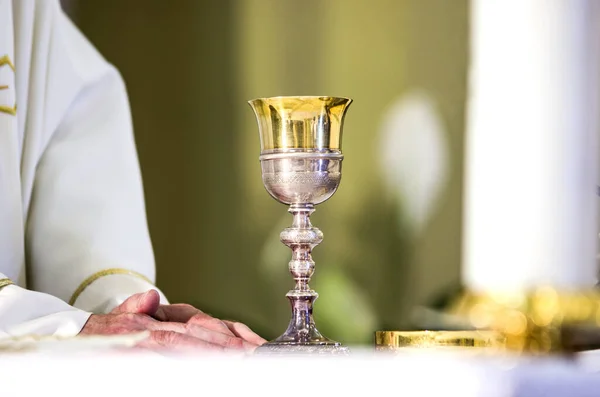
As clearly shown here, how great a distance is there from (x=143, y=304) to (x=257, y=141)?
347 cm

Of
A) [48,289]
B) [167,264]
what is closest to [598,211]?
[167,264]

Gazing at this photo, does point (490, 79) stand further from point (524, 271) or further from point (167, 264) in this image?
point (167, 264)

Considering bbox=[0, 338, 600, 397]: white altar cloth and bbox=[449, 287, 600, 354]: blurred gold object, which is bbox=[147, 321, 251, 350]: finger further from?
bbox=[449, 287, 600, 354]: blurred gold object

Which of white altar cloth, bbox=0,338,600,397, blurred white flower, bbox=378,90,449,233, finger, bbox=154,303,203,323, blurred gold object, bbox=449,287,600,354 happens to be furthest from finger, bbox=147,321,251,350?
blurred white flower, bbox=378,90,449,233

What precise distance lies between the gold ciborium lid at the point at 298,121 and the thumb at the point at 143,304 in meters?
0.20

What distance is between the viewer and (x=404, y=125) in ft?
15.2

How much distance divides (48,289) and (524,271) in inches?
121

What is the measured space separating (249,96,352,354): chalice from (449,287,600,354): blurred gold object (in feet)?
7.63

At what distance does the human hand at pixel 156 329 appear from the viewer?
1.07 metres

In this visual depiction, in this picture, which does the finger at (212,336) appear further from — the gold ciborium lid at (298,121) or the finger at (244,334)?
the gold ciborium lid at (298,121)

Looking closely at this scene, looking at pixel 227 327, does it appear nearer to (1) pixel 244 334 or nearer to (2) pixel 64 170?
(1) pixel 244 334

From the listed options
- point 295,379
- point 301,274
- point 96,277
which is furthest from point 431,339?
point 96,277

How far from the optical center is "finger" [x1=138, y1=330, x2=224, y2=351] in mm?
1031

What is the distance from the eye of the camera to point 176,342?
1.06 meters
